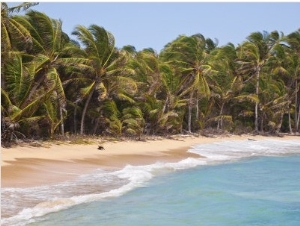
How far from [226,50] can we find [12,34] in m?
27.3

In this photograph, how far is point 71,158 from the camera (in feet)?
55.5

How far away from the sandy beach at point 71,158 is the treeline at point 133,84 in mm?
1648

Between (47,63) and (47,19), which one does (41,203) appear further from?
(47,19)

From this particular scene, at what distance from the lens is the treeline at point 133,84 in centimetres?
1781

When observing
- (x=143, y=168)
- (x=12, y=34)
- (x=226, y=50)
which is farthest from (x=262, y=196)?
(x=226, y=50)

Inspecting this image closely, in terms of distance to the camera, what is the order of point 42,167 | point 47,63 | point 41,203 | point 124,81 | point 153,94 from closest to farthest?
point 41,203 → point 42,167 → point 47,63 → point 124,81 → point 153,94

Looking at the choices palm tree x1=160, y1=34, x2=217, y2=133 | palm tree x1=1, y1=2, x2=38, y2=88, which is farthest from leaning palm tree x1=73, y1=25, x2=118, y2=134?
palm tree x1=160, y1=34, x2=217, y2=133

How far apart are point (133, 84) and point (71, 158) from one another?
8820 millimetres

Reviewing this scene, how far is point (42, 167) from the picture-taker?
13867mm

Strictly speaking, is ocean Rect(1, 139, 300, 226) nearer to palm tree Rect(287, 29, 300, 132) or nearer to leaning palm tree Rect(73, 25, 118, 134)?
leaning palm tree Rect(73, 25, 118, 134)

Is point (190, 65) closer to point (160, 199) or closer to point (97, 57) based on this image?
point (97, 57)

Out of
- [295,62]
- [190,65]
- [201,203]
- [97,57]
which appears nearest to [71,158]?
[201,203]

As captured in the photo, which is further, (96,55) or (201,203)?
(96,55)

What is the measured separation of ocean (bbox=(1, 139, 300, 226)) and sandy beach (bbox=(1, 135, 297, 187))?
2.67 feet
